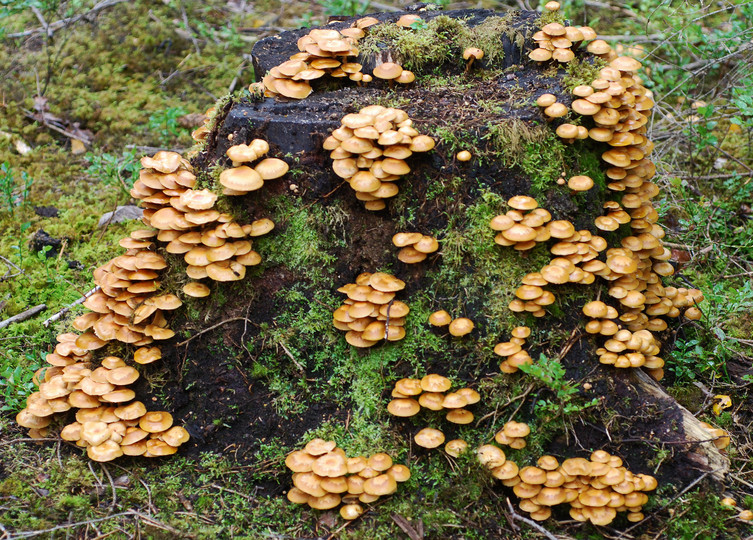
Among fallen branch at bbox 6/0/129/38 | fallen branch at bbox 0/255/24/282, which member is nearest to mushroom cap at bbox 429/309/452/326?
fallen branch at bbox 0/255/24/282

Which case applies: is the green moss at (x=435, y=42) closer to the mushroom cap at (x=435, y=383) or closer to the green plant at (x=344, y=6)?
the mushroom cap at (x=435, y=383)

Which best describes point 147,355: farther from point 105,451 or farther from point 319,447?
point 319,447

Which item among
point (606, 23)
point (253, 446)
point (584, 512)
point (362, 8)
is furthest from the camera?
point (606, 23)

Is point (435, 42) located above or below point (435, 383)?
above

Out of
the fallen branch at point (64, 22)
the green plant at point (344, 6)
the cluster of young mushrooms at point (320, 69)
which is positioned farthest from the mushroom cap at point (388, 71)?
the fallen branch at point (64, 22)

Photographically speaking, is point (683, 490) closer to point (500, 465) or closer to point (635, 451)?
point (635, 451)

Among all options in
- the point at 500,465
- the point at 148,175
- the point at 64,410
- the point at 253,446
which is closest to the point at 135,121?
the point at 148,175

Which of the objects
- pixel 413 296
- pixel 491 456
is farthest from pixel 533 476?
pixel 413 296
